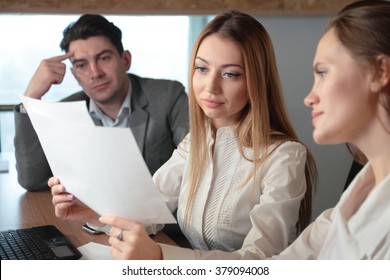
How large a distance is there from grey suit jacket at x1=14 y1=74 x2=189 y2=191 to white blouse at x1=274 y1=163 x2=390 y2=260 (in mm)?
763

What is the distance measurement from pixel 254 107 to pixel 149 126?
→ 22.4 inches

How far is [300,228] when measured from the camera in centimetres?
98

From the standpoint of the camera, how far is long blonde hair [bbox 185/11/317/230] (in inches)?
35.0

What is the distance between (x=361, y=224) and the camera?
1.96ft

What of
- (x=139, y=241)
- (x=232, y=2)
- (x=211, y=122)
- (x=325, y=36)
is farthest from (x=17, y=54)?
(x=325, y=36)

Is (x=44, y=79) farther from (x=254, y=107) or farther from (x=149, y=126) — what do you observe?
(x=254, y=107)

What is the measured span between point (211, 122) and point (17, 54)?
3.86ft

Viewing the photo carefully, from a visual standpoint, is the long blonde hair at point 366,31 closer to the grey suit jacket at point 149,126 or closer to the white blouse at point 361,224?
the white blouse at point 361,224

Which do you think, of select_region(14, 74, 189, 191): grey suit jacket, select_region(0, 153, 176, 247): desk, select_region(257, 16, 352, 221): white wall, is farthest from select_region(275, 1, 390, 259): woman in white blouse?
select_region(257, 16, 352, 221): white wall

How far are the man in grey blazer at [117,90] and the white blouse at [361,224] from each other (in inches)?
30.5

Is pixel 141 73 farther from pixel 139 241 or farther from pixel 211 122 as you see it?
pixel 139 241

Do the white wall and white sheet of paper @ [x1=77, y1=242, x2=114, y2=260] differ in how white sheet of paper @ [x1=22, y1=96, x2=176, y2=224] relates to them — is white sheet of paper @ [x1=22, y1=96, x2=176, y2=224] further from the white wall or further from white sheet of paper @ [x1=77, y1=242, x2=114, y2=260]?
the white wall

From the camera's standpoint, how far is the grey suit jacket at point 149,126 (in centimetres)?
131

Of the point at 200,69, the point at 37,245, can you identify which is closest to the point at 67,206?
the point at 37,245
